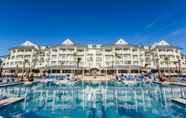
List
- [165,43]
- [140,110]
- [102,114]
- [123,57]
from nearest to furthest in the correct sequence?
1. [102,114]
2. [140,110]
3. [123,57]
4. [165,43]

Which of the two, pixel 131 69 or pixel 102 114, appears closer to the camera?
pixel 102 114

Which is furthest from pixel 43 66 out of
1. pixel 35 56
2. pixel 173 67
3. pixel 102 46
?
pixel 173 67

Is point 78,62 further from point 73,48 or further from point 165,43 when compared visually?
point 165,43

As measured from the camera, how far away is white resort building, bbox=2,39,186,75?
200 feet

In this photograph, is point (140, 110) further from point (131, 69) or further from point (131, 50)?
point (131, 50)

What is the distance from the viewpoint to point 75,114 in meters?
12.6

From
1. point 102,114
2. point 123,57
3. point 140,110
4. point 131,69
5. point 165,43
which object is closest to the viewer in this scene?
point 102,114

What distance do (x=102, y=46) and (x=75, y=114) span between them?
53530 millimetres

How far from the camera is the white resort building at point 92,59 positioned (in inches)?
2398

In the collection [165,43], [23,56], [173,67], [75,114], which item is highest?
[165,43]

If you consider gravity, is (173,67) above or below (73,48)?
below

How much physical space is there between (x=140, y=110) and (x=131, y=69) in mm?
47173

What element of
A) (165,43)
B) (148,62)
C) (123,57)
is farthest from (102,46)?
(165,43)

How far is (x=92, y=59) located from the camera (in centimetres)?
6356
